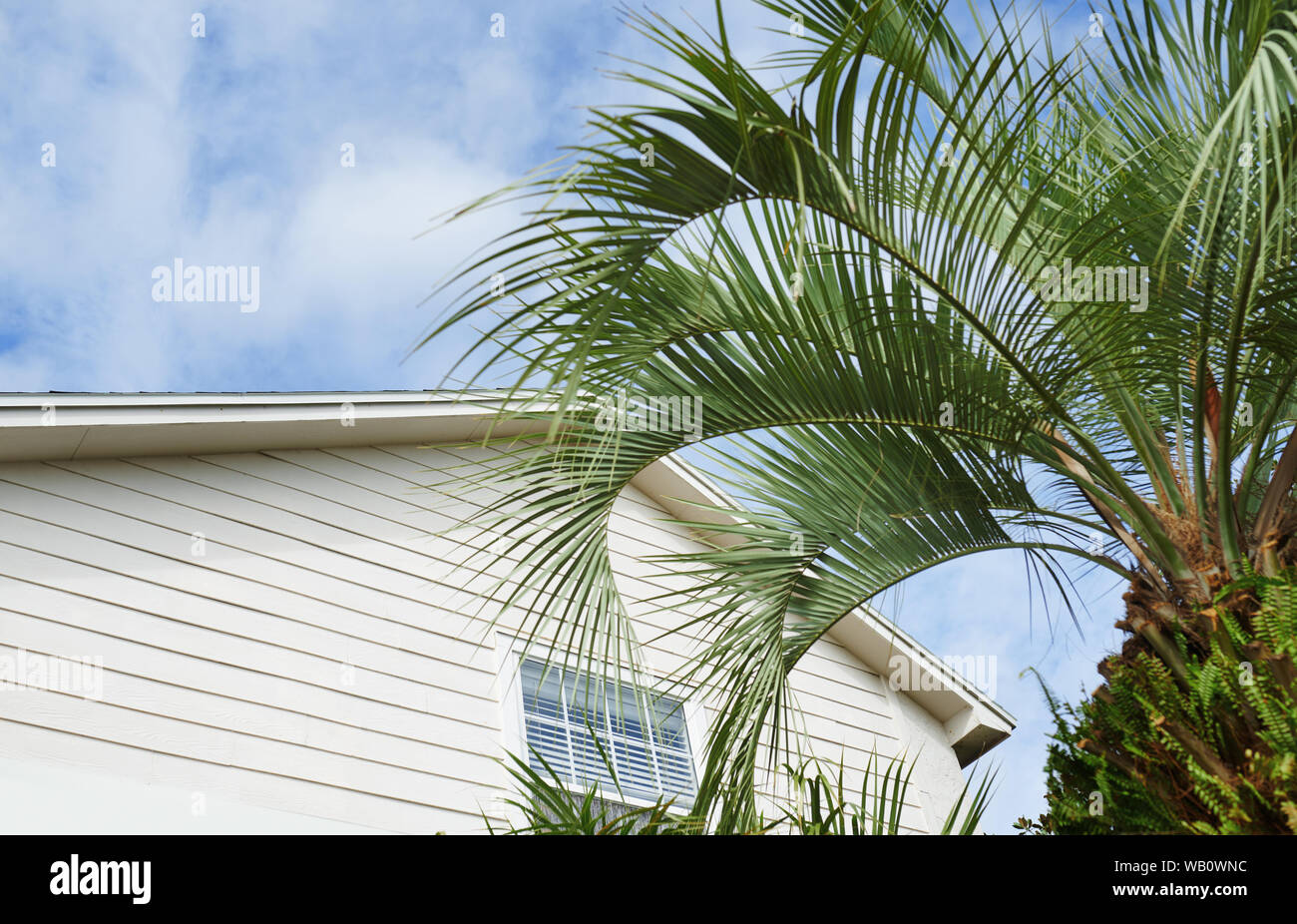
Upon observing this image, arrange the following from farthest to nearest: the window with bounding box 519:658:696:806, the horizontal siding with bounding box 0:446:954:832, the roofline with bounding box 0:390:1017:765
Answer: the window with bounding box 519:658:696:806 < the roofline with bounding box 0:390:1017:765 < the horizontal siding with bounding box 0:446:954:832

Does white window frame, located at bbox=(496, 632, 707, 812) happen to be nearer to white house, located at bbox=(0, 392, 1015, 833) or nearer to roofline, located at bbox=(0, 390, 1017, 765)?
white house, located at bbox=(0, 392, 1015, 833)

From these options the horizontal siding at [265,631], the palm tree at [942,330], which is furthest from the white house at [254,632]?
the palm tree at [942,330]

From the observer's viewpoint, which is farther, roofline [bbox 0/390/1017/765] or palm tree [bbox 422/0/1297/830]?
roofline [bbox 0/390/1017/765]

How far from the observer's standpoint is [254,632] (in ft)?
19.6

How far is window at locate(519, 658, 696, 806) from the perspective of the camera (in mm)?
6668

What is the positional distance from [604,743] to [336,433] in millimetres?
2563

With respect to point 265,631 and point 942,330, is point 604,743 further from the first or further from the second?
point 942,330

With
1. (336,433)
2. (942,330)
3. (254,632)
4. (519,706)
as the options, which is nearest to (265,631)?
(254,632)

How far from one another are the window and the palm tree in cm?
242

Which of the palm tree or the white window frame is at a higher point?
the palm tree

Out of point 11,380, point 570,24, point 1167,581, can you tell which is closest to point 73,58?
point 570,24

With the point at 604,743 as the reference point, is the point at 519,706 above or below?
above

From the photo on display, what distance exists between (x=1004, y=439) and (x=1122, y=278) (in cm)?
63

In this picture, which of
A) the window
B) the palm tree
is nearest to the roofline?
the palm tree
